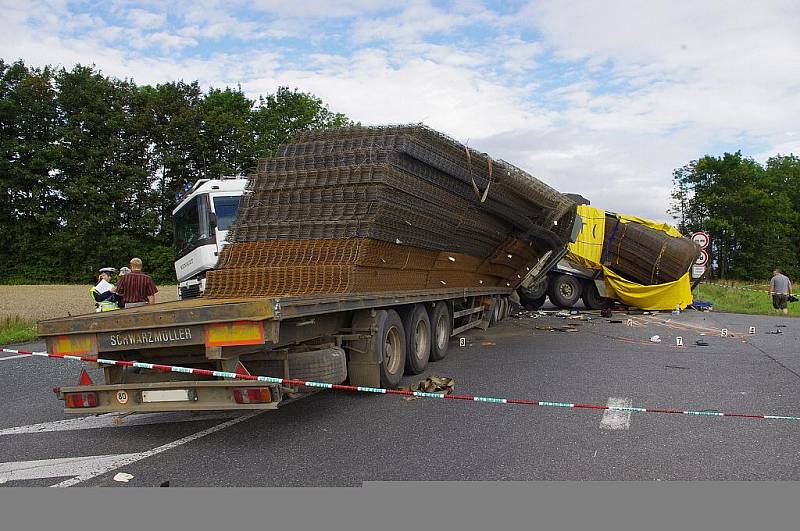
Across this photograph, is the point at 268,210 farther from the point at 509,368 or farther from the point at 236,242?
the point at 509,368

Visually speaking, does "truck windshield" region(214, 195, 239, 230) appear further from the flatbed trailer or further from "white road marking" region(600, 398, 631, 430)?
"white road marking" region(600, 398, 631, 430)

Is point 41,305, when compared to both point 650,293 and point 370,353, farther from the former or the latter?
point 650,293

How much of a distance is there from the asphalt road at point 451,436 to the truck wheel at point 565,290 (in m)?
10.8

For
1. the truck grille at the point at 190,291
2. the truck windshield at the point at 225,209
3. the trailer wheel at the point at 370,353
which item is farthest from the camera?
the truck windshield at the point at 225,209

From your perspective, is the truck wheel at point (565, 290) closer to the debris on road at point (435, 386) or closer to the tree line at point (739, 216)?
the debris on road at point (435, 386)

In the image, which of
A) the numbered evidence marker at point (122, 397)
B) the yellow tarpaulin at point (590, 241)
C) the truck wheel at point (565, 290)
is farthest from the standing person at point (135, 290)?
the truck wheel at point (565, 290)

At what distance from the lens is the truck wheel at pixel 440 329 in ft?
32.0

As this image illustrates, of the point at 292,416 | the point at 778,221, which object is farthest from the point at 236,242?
the point at 778,221

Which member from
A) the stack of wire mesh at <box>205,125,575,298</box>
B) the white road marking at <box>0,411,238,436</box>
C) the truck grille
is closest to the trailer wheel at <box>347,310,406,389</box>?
the stack of wire mesh at <box>205,125,575,298</box>

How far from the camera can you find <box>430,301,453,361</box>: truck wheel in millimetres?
9766

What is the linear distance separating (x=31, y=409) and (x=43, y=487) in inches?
121

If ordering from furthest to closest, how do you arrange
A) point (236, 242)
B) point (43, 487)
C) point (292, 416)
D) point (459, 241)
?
point (459, 241), point (236, 242), point (292, 416), point (43, 487)

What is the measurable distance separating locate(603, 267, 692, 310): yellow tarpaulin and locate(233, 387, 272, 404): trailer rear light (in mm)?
16448

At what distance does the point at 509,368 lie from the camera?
30.6 ft
